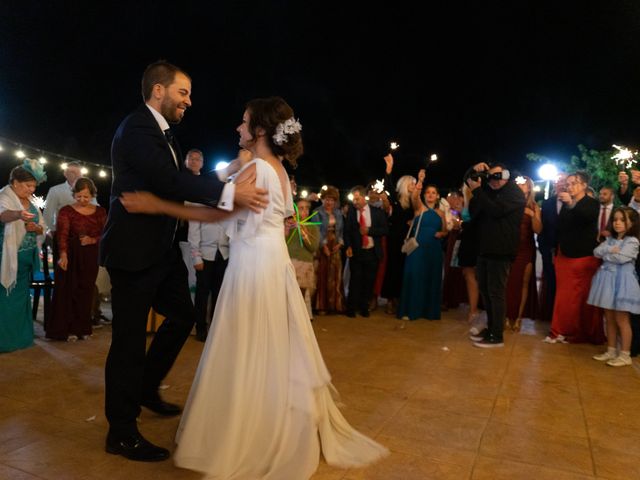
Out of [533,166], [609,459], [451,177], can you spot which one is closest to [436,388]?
[609,459]

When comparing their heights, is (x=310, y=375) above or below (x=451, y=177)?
below

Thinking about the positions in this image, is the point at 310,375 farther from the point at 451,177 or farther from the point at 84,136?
the point at 451,177

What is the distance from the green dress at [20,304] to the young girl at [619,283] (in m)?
5.82

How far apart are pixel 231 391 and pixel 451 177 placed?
32.6m

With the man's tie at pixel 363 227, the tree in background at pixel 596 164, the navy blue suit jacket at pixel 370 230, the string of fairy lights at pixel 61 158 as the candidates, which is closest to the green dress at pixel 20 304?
the string of fairy lights at pixel 61 158

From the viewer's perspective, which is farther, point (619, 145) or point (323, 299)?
point (619, 145)

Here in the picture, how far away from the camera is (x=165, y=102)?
2805 millimetres

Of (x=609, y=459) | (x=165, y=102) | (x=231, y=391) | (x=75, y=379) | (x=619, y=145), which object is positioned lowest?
(x=75, y=379)

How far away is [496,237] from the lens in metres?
5.38

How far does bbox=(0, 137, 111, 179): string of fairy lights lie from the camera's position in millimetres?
9845

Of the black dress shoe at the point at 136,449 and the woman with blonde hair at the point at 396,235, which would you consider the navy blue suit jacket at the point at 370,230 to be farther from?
the black dress shoe at the point at 136,449

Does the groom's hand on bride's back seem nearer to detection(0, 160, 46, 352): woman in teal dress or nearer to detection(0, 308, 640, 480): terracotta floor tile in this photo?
detection(0, 308, 640, 480): terracotta floor tile

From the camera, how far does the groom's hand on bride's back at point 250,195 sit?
2387 millimetres

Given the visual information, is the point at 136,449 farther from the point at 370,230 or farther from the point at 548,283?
the point at 548,283
